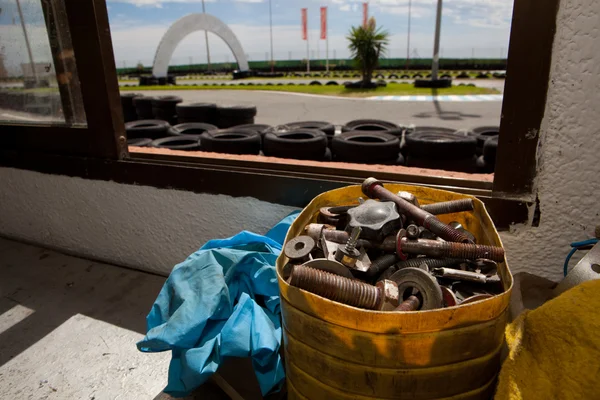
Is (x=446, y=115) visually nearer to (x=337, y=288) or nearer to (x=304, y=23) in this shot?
(x=337, y=288)

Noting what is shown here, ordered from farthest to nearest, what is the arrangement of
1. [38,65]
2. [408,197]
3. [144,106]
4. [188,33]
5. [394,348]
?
[188,33] → [144,106] → [38,65] → [408,197] → [394,348]

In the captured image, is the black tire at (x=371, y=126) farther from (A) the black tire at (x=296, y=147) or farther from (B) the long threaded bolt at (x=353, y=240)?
(B) the long threaded bolt at (x=353, y=240)

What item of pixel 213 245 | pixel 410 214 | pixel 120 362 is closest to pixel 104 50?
pixel 213 245

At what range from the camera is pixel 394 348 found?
1.00 m

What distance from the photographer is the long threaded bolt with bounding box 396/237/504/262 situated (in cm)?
128

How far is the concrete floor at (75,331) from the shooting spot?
2.02m

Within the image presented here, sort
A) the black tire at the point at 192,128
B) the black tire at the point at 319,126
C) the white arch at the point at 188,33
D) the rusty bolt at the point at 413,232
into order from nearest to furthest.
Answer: the rusty bolt at the point at 413,232, the black tire at the point at 319,126, the black tire at the point at 192,128, the white arch at the point at 188,33

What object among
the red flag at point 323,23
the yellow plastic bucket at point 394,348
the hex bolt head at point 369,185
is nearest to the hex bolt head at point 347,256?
the yellow plastic bucket at point 394,348

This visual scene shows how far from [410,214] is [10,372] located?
2.21m

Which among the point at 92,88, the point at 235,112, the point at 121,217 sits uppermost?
the point at 92,88

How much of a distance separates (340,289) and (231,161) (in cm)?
167

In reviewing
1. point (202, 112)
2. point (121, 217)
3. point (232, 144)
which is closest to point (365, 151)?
point (232, 144)

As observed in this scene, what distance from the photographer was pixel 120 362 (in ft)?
7.15

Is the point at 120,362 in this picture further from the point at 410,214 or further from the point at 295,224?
the point at 410,214
